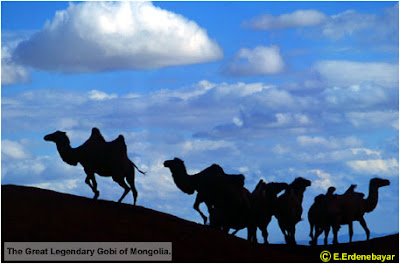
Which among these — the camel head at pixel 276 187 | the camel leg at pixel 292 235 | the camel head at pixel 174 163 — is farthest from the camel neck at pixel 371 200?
the camel head at pixel 174 163

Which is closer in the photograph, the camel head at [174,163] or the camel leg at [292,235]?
the camel head at [174,163]

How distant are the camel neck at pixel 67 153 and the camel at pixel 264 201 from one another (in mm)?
6219

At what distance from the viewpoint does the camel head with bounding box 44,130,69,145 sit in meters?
25.8

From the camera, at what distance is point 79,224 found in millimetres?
20672

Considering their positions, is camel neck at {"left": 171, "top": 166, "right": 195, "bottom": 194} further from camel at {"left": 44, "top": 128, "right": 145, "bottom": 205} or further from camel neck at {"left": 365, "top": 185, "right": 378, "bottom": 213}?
camel neck at {"left": 365, "top": 185, "right": 378, "bottom": 213}

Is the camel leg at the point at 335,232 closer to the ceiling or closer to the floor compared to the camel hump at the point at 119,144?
closer to the floor

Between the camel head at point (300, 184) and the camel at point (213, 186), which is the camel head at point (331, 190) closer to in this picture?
the camel head at point (300, 184)

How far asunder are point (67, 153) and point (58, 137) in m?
0.69

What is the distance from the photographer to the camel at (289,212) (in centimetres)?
2631

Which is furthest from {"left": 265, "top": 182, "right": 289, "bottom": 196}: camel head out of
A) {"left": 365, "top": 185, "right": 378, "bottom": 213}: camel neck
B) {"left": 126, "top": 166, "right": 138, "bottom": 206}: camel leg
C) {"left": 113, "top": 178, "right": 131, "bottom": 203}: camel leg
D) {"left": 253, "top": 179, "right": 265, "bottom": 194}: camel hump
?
{"left": 113, "top": 178, "right": 131, "bottom": 203}: camel leg

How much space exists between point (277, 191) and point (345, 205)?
8.10 ft

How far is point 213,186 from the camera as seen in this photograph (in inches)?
1011

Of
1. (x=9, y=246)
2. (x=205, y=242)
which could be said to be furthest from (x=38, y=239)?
(x=205, y=242)

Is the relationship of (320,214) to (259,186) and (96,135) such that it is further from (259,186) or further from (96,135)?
A: (96,135)
